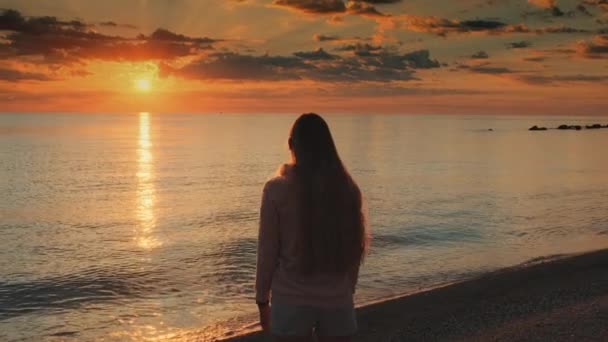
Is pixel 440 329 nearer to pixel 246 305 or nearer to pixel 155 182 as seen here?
pixel 246 305

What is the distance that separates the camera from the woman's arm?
4.14 metres

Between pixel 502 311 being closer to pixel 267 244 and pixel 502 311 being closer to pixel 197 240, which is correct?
pixel 267 244

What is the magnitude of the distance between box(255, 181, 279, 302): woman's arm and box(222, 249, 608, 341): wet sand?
19.8ft

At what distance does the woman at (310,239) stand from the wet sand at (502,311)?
591 centimetres

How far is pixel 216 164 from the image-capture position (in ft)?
205

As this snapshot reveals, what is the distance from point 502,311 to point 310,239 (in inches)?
320

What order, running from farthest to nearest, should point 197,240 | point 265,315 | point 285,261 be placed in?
point 197,240, point 265,315, point 285,261

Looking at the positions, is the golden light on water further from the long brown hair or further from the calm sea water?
the long brown hair

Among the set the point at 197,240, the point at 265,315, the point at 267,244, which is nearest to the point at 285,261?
the point at 267,244

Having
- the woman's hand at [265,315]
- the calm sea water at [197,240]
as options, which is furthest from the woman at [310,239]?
the calm sea water at [197,240]

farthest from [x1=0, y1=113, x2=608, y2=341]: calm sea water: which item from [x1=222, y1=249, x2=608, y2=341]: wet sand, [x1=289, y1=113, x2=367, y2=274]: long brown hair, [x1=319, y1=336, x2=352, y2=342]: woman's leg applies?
[x1=289, y1=113, x2=367, y2=274]: long brown hair

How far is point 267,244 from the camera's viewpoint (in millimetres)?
4211

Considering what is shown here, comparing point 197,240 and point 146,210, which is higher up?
point 197,240

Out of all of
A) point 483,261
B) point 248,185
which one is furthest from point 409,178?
point 483,261
